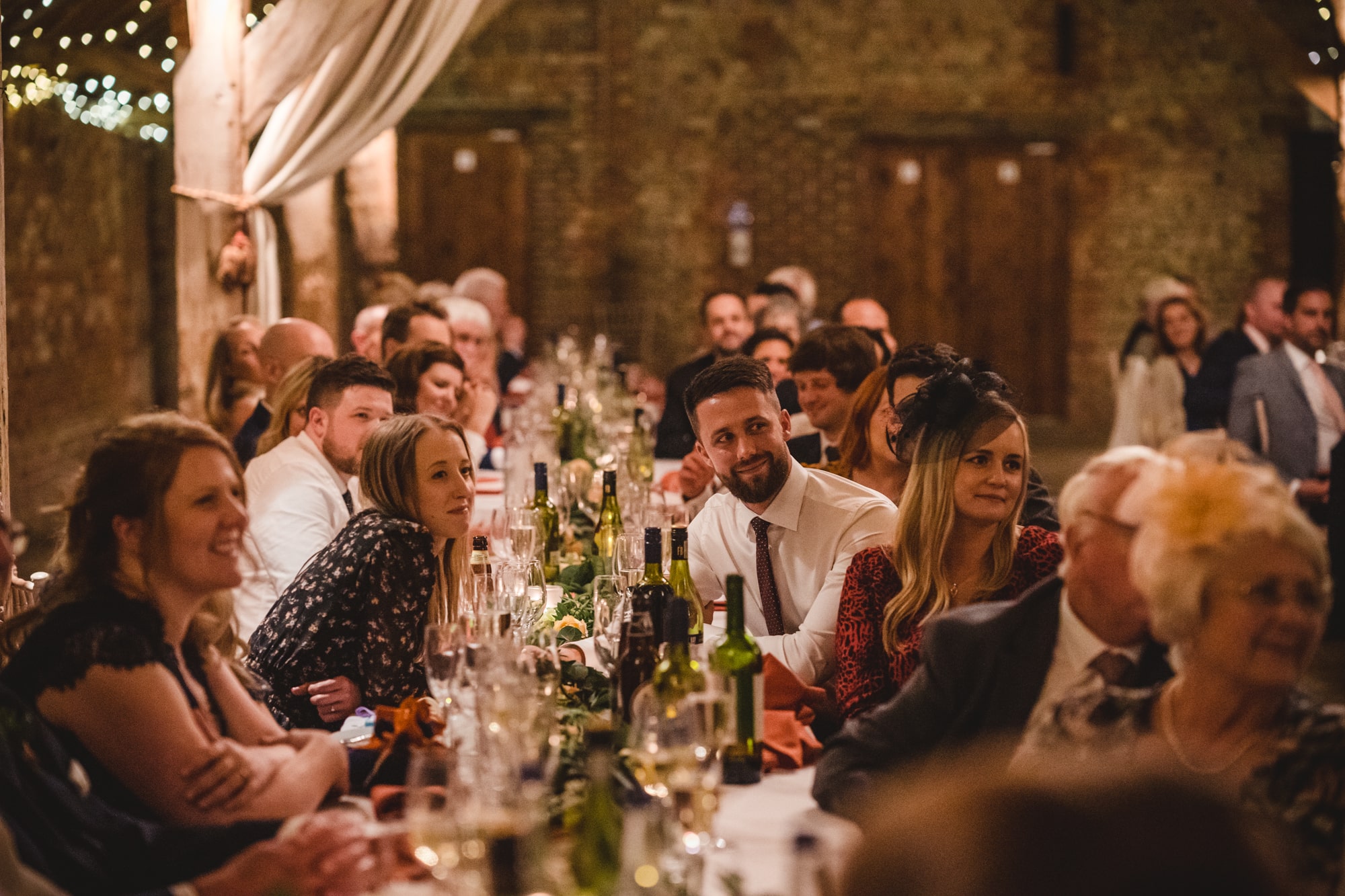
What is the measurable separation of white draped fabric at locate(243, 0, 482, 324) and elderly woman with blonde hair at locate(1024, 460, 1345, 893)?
4554 mm

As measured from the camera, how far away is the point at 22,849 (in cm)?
165

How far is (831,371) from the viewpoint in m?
4.54

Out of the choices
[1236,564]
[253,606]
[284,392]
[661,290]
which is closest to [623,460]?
[284,392]

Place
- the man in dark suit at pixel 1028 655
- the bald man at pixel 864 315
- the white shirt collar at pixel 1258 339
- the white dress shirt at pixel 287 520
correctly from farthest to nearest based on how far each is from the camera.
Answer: the white shirt collar at pixel 1258 339, the bald man at pixel 864 315, the white dress shirt at pixel 287 520, the man in dark suit at pixel 1028 655

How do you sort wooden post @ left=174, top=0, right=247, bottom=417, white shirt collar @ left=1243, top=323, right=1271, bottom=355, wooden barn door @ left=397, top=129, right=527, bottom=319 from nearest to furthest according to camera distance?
1. wooden post @ left=174, top=0, right=247, bottom=417
2. white shirt collar @ left=1243, top=323, right=1271, bottom=355
3. wooden barn door @ left=397, top=129, right=527, bottom=319

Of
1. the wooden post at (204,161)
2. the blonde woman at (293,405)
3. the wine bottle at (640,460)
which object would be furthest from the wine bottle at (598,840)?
the wooden post at (204,161)

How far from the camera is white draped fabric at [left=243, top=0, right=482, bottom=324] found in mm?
5527

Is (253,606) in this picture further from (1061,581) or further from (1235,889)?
(1235,889)

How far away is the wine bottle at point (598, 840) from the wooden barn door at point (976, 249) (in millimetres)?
10986

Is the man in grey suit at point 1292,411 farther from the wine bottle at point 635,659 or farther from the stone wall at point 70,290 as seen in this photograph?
the stone wall at point 70,290

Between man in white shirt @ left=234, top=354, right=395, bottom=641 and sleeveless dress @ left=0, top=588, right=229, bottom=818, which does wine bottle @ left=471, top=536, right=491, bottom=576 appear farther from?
sleeveless dress @ left=0, top=588, right=229, bottom=818

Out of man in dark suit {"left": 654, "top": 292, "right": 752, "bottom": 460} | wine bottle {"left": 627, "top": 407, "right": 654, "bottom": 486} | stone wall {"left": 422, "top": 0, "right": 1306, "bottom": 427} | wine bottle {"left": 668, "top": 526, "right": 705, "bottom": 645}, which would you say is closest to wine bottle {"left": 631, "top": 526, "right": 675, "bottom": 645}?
wine bottle {"left": 668, "top": 526, "right": 705, "bottom": 645}

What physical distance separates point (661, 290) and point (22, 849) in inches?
430

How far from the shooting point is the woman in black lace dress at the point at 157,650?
1788 millimetres
